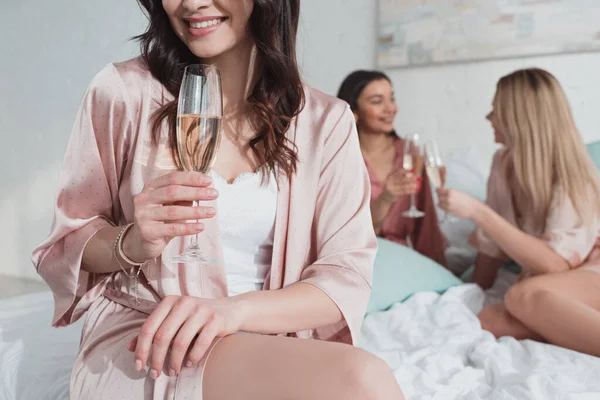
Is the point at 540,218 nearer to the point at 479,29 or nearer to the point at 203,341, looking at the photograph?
the point at 479,29

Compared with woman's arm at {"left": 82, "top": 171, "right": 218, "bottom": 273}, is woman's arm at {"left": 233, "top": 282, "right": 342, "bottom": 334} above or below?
below

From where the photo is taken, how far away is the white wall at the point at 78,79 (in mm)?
3289

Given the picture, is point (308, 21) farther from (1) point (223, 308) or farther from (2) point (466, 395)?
(1) point (223, 308)

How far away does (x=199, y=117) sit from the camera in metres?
0.93

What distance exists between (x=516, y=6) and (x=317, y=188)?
85.2 inches

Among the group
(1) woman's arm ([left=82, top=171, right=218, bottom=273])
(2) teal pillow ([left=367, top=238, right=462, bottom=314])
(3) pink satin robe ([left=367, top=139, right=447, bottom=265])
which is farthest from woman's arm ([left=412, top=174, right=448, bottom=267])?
(1) woman's arm ([left=82, top=171, right=218, bottom=273])

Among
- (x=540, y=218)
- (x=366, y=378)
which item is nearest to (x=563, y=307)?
(x=540, y=218)

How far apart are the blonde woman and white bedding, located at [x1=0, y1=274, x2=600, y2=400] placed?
0.14 meters

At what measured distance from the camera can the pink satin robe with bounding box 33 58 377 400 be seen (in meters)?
1.16

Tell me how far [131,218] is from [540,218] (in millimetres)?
1585

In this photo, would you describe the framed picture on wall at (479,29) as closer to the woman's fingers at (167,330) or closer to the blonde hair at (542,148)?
the blonde hair at (542,148)

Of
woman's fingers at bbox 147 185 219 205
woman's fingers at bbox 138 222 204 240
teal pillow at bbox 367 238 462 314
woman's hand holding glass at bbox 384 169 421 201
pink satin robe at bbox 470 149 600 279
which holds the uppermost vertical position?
woman's fingers at bbox 147 185 219 205

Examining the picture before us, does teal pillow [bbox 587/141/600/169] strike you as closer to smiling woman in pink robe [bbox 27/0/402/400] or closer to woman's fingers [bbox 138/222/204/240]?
smiling woman in pink robe [bbox 27/0/402/400]

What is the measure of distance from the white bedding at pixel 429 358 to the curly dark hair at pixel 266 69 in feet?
1.86
